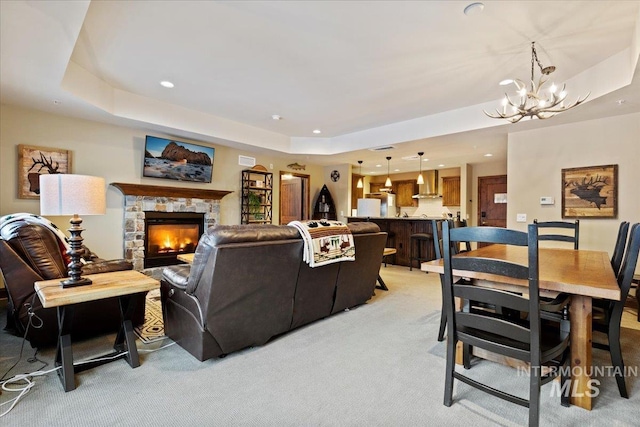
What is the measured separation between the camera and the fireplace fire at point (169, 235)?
16.5 ft

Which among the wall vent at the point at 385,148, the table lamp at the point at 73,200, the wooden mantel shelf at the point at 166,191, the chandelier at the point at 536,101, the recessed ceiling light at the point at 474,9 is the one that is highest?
the recessed ceiling light at the point at 474,9

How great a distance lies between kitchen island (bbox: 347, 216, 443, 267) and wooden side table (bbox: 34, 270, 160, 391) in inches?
197

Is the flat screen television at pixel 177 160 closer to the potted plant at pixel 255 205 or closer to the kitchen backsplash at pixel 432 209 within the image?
the potted plant at pixel 255 205

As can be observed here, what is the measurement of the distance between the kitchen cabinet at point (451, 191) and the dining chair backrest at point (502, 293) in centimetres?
723

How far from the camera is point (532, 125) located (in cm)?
433

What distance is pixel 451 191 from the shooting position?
8.45m

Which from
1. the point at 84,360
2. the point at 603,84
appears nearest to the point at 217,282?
the point at 84,360

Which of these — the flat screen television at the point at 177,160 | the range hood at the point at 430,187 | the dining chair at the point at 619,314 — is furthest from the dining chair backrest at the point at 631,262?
the range hood at the point at 430,187

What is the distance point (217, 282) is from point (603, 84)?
4288 millimetres

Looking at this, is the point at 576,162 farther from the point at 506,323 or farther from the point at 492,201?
the point at 506,323

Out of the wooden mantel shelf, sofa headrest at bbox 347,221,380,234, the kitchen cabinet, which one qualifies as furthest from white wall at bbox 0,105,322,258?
the kitchen cabinet

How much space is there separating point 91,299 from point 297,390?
1.39m

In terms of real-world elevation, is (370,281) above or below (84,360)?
above

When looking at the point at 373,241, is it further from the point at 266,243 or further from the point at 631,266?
the point at 631,266
